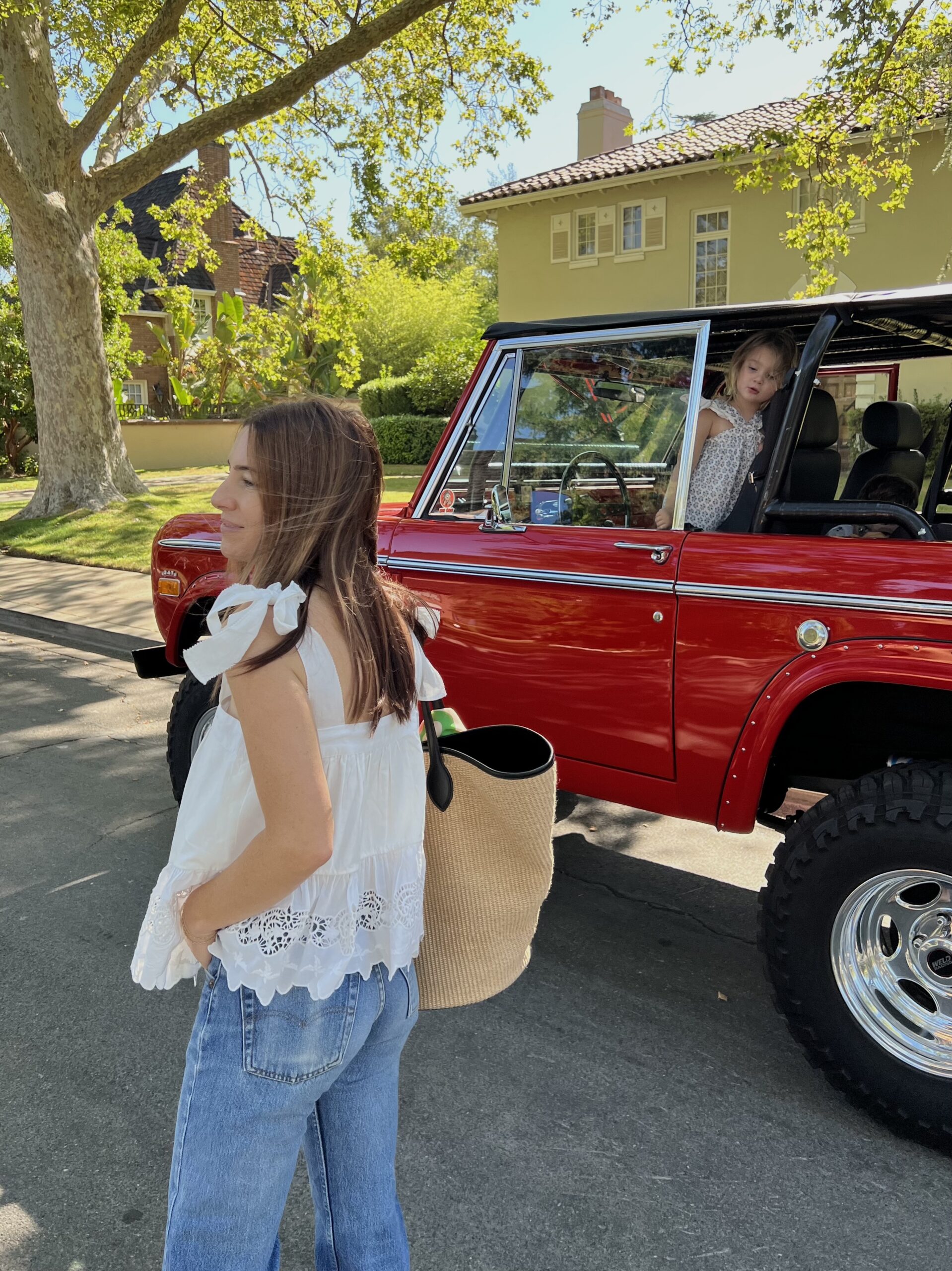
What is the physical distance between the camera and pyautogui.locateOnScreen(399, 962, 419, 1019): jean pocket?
1.59 meters

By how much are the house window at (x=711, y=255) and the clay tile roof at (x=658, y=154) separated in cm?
120

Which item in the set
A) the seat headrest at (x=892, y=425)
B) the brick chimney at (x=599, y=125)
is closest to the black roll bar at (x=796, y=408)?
the seat headrest at (x=892, y=425)

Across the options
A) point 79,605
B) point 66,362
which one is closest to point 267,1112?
point 79,605

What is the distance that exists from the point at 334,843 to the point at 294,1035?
26 centimetres

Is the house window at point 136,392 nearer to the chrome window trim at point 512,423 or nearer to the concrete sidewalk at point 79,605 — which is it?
the concrete sidewalk at point 79,605

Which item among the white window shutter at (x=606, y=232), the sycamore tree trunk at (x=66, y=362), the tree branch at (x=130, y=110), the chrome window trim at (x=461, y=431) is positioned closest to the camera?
the chrome window trim at (x=461, y=431)

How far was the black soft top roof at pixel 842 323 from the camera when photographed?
2.92 m

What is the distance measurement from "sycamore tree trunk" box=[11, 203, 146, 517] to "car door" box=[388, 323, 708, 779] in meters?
10.6

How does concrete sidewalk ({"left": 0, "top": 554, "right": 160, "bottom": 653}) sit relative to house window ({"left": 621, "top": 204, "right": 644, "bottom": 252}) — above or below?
below

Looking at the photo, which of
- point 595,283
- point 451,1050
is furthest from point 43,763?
point 595,283

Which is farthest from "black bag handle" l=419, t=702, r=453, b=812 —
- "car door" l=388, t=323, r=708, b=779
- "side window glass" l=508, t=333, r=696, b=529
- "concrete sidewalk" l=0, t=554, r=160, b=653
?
"concrete sidewalk" l=0, t=554, r=160, b=653

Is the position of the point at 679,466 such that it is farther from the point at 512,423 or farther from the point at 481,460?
the point at 481,460

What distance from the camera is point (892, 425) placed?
12.2 feet

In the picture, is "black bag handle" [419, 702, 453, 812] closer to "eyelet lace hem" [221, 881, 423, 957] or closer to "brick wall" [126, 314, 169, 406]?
"eyelet lace hem" [221, 881, 423, 957]
